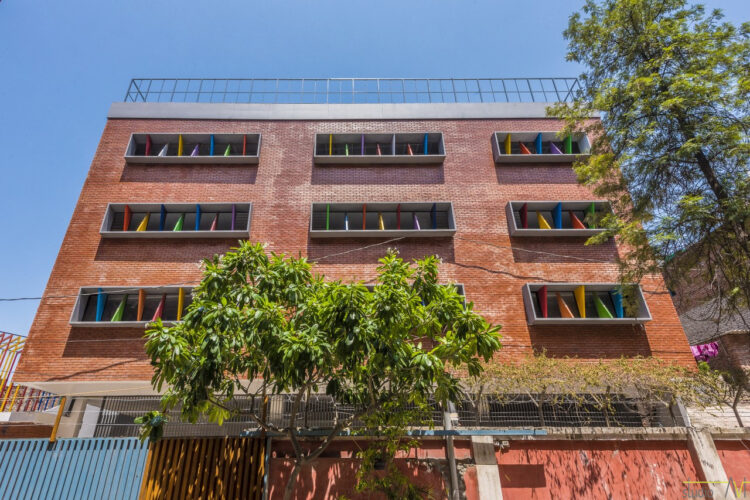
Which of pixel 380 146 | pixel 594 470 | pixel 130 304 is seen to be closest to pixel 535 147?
pixel 380 146

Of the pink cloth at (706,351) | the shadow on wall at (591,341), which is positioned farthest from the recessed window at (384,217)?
the pink cloth at (706,351)

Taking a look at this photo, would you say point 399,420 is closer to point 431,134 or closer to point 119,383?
point 119,383

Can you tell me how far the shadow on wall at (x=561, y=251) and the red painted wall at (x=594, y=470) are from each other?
668 cm

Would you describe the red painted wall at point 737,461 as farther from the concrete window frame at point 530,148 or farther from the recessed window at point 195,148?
the recessed window at point 195,148

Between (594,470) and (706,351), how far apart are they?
39.3 ft

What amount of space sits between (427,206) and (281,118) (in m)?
7.35

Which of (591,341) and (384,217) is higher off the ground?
(384,217)

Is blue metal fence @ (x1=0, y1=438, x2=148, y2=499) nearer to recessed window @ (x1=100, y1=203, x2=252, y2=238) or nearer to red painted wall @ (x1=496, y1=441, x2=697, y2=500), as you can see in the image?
recessed window @ (x1=100, y1=203, x2=252, y2=238)

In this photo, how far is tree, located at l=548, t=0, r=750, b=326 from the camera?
7945 millimetres

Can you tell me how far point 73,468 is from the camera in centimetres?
809

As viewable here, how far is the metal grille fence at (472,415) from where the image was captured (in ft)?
33.2

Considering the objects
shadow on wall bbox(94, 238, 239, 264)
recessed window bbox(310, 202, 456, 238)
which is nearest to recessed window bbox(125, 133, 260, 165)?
shadow on wall bbox(94, 238, 239, 264)

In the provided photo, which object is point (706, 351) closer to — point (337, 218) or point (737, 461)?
point (737, 461)

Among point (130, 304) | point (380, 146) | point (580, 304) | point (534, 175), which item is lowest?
point (580, 304)
